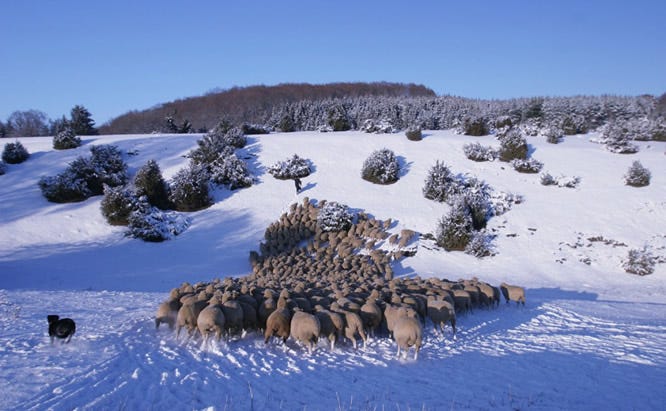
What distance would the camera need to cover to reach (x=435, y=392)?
18.2 feet

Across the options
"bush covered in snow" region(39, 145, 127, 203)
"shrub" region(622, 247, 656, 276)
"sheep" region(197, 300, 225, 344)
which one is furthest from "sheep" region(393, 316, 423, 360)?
"bush covered in snow" region(39, 145, 127, 203)

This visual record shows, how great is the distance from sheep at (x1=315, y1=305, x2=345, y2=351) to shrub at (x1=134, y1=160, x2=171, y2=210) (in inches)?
620

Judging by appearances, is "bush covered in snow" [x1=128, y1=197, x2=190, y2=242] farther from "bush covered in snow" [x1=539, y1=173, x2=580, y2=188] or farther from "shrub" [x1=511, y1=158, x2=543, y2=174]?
"bush covered in snow" [x1=539, y1=173, x2=580, y2=188]

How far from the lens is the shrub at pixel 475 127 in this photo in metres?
28.4

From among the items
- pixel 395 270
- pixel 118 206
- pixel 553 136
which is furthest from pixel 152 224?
pixel 553 136

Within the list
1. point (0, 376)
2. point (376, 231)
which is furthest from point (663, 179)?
point (0, 376)

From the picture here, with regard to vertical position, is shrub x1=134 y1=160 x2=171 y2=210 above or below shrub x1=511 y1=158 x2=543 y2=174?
below

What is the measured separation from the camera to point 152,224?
698 inches

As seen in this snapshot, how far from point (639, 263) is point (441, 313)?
37.1 ft

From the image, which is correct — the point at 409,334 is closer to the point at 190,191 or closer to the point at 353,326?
the point at 353,326

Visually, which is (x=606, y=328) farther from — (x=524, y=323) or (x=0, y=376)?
(x=0, y=376)

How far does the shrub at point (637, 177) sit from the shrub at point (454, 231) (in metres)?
9.72

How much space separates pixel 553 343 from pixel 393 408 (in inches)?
169

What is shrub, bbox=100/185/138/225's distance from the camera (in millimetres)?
18312
